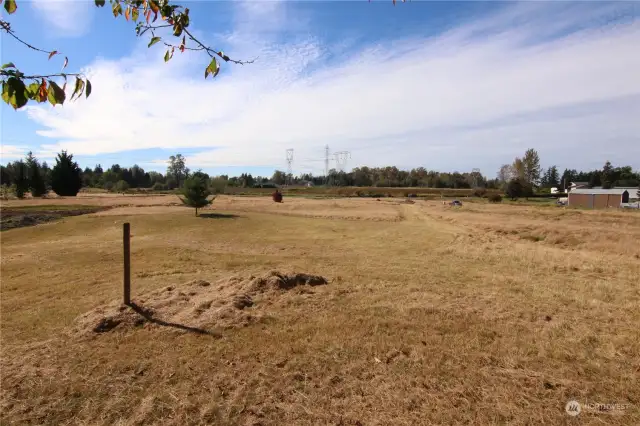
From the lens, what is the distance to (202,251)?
17.8 m

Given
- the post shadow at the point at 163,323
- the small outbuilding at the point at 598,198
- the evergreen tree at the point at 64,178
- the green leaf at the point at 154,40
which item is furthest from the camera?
the evergreen tree at the point at 64,178

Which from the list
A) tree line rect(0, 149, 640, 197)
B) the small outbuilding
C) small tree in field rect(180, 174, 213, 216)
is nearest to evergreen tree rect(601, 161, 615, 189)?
tree line rect(0, 149, 640, 197)

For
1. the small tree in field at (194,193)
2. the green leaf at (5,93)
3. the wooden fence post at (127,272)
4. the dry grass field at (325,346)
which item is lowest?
the dry grass field at (325,346)

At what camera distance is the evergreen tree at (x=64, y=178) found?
244 ft

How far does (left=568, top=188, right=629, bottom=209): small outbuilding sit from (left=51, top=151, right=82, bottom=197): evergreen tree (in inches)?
3707

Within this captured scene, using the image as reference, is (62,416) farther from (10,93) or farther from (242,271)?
(242,271)

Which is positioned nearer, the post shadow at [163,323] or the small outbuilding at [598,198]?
the post shadow at [163,323]

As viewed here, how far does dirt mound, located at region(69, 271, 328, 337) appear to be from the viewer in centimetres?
705

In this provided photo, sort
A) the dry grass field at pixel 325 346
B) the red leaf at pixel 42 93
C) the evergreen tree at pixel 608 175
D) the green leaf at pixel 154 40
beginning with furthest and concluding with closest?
the evergreen tree at pixel 608 175
the dry grass field at pixel 325 346
the green leaf at pixel 154 40
the red leaf at pixel 42 93

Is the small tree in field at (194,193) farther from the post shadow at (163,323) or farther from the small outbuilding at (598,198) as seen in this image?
the small outbuilding at (598,198)

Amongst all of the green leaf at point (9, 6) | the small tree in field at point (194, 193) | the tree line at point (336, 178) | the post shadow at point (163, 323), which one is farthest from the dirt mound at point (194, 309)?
the tree line at point (336, 178)

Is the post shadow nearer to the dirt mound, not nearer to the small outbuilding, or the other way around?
the dirt mound

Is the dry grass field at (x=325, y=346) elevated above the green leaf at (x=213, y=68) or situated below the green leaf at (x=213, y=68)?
below

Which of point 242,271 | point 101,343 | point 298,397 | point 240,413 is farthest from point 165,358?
point 242,271
